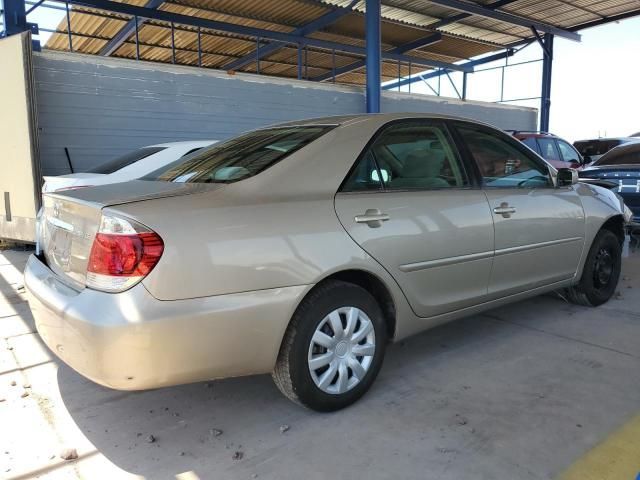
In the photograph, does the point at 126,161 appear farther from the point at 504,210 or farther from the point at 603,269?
the point at 603,269

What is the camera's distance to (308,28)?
44.1 ft

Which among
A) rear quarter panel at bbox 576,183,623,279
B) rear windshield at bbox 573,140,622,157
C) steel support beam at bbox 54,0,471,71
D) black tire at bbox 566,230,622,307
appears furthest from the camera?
rear windshield at bbox 573,140,622,157

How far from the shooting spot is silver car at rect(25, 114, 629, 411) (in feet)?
7.16

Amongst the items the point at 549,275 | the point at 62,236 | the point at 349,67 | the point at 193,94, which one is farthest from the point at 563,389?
the point at 349,67

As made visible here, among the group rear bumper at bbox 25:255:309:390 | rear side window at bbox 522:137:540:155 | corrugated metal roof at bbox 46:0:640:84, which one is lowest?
rear bumper at bbox 25:255:309:390

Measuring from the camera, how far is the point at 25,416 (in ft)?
9.00

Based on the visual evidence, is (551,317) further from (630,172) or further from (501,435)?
(630,172)

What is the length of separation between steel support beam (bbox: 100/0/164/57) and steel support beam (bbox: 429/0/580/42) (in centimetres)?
610

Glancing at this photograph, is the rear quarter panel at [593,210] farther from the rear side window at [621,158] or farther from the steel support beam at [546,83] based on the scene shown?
the steel support beam at [546,83]

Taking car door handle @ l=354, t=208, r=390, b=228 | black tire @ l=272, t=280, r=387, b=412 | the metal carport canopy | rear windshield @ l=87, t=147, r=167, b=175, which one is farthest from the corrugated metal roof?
black tire @ l=272, t=280, r=387, b=412

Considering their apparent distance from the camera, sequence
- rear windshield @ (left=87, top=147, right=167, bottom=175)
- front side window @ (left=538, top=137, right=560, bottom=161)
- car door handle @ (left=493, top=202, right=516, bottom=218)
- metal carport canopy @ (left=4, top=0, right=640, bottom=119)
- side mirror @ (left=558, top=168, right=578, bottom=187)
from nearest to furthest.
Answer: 1. car door handle @ (left=493, top=202, right=516, bottom=218)
2. side mirror @ (left=558, top=168, right=578, bottom=187)
3. rear windshield @ (left=87, top=147, right=167, bottom=175)
4. front side window @ (left=538, top=137, right=560, bottom=161)
5. metal carport canopy @ (left=4, top=0, right=640, bottom=119)

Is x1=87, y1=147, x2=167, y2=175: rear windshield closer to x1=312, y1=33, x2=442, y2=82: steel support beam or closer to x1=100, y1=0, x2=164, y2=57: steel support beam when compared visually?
x1=100, y1=0, x2=164, y2=57: steel support beam

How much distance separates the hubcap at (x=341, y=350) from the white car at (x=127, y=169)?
3755mm

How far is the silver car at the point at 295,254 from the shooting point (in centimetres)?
218
